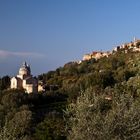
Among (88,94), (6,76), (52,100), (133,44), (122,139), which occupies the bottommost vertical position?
(122,139)

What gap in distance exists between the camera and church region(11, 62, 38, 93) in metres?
83.6

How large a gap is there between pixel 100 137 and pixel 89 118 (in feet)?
4.17

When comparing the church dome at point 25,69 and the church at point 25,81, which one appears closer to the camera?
the church at point 25,81

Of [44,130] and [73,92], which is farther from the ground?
[73,92]

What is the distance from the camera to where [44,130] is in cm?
3369

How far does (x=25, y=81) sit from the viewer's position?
290 feet

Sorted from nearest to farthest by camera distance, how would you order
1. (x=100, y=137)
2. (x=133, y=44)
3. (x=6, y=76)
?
1. (x=100, y=137)
2. (x=6, y=76)
3. (x=133, y=44)

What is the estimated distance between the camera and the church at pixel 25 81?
8358 cm

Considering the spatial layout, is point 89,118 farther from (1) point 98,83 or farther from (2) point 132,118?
(1) point 98,83

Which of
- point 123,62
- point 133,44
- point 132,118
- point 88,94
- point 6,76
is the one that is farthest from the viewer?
point 133,44

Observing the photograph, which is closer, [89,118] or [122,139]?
[122,139]

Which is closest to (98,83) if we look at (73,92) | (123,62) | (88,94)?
(73,92)

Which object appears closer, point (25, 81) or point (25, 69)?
point (25, 81)

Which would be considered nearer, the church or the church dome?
the church
